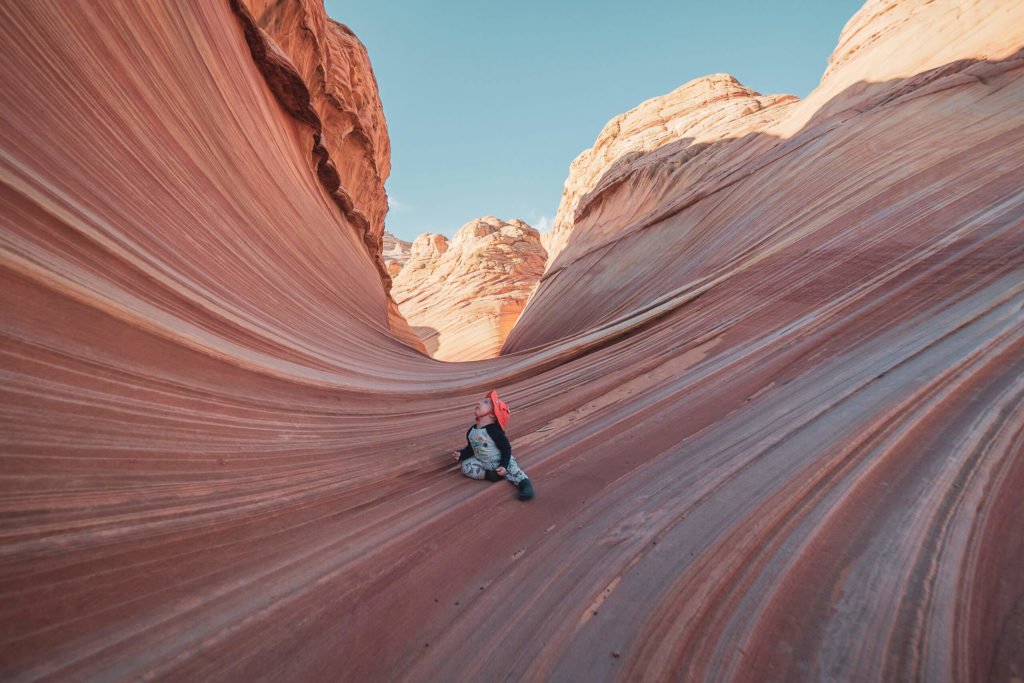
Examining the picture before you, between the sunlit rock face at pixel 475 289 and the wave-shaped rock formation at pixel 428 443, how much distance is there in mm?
12136

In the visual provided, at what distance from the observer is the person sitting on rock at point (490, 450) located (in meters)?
2.49

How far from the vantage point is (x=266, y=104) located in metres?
5.34

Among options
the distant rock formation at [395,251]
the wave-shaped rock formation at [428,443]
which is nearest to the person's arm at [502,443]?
the wave-shaped rock formation at [428,443]

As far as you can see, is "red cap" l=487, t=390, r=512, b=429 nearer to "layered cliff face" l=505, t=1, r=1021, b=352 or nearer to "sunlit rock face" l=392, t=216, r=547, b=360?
"layered cliff face" l=505, t=1, r=1021, b=352

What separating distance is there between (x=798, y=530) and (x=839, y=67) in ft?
36.7

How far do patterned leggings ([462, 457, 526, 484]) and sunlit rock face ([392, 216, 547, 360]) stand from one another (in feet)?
42.5

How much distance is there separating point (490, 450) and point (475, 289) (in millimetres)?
16780

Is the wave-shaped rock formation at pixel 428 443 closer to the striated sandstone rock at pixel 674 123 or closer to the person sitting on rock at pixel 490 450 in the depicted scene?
the person sitting on rock at pixel 490 450

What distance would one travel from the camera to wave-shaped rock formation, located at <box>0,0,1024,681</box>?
1.36 m

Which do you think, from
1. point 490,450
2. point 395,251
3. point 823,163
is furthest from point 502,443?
point 395,251

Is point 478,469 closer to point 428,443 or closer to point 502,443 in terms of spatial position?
point 502,443

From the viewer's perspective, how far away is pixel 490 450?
2.54m

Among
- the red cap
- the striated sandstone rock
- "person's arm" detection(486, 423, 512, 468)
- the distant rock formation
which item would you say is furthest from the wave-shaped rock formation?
the distant rock formation

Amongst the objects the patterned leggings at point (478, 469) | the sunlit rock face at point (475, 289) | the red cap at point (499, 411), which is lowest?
the patterned leggings at point (478, 469)
